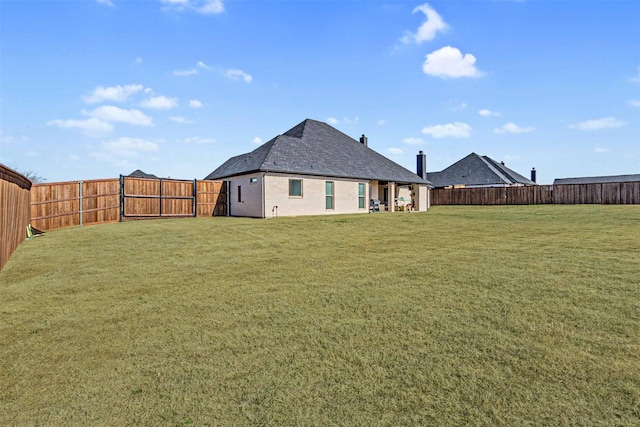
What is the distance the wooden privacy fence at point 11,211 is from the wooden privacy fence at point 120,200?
2.73 metres

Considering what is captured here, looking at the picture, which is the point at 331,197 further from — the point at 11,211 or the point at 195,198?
the point at 11,211

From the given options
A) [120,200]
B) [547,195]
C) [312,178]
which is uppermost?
[312,178]

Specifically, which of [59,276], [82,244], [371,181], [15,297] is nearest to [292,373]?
[15,297]

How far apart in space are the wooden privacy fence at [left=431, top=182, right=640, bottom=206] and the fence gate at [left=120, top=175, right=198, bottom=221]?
29.3 m

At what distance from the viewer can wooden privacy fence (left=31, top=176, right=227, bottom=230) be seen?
43.0ft

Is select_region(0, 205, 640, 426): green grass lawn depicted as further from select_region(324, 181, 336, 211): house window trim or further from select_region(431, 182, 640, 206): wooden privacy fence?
select_region(431, 182, 640, 206): wooden privacy fence

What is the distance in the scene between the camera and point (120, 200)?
1695cm

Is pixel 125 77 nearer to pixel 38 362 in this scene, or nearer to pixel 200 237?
pixel 200 237

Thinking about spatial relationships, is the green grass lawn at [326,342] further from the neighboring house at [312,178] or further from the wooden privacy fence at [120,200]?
the neighboring house at [312,178]

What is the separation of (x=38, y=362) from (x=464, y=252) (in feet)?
24.9

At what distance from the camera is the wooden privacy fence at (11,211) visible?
6972 millimetres

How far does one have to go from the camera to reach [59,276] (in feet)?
19.5

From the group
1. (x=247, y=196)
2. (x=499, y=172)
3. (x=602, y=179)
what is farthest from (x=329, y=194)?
(x=602, y=179)

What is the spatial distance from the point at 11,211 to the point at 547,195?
3806 cm
